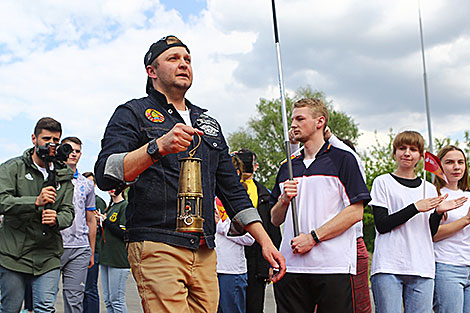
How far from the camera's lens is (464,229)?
5.68 meters

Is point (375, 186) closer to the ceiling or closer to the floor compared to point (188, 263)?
closer to the ceiling

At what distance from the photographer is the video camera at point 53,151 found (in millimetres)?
5258

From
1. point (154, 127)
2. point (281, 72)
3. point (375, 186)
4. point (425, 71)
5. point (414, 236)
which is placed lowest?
point (414, 236)

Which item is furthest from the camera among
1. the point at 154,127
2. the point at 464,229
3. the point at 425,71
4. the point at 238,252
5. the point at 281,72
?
the point at 425,71

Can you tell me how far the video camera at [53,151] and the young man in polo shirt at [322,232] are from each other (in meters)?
2.23

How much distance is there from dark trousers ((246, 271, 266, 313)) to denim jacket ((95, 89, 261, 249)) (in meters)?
3.46

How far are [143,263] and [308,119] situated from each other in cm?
229

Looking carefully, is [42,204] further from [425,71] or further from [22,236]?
[425,71]

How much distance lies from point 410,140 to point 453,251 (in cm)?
131

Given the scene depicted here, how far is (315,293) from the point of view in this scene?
4.21 metres

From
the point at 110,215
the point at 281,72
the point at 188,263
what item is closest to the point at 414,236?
the point at 281,72

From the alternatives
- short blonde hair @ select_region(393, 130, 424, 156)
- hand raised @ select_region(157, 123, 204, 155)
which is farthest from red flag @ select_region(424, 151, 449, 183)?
hand raised @ select_region(157, 123, 204, 155)

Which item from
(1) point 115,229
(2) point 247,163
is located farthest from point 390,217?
(1) point 115,229

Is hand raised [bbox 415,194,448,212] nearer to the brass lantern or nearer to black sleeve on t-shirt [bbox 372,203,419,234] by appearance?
black sleeve on t-shirt [bbox 372,203,419,234]
